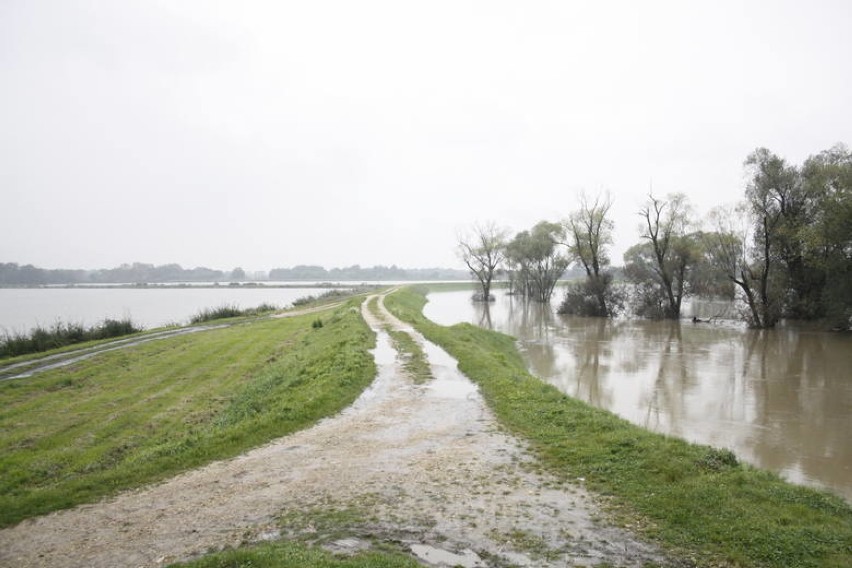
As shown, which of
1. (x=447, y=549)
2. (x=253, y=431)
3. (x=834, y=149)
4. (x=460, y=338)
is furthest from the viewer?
(x=834, y=149)

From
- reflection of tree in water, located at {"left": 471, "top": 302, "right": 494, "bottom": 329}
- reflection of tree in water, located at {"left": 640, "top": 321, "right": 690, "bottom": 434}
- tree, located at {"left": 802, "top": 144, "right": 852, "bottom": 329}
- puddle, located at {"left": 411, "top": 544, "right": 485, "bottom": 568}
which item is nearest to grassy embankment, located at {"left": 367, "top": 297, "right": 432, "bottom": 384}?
reflection of tree in water, located at {"left": 640, "top": 321, "right": 690, "bottom": 434}

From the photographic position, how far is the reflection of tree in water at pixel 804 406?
996 centimetres

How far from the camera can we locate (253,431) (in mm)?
10703

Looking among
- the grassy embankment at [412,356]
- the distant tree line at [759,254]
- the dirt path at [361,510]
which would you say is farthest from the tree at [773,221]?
the dirt path at [361,510]

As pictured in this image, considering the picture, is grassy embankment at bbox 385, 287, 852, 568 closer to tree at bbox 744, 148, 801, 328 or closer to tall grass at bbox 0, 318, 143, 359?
tall grass at bbox 0, 318, 143, 359

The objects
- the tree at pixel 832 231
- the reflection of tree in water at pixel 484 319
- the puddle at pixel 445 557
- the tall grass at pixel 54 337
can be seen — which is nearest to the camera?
the puddle at pixel 445 557

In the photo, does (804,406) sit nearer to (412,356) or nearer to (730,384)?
(730,384)

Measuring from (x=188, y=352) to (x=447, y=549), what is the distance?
21.3m

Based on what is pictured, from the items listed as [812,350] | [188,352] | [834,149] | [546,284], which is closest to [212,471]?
[188,352]

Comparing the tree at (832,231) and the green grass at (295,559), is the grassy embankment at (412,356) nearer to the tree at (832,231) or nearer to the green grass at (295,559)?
the green grass at (295,559)

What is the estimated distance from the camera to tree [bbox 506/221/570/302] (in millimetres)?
63206

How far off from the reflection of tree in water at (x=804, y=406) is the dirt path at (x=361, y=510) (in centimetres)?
599

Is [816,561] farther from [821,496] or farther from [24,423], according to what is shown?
[24,423]

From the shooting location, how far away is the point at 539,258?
213 feet
